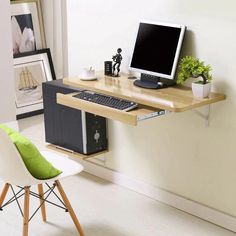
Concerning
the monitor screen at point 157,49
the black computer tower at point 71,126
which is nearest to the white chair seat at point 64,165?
the black computer tower at point 71,126

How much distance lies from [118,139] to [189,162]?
67cm

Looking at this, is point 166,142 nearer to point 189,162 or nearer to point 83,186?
point 189,162

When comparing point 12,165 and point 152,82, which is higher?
point 152,82

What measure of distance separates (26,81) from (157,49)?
2.35 meters

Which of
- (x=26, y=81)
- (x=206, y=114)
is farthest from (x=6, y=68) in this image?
(x=206, y=114)

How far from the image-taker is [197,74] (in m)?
3.27

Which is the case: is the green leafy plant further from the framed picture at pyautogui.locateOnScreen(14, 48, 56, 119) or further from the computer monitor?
the framed picture at pyautogui.locateOnScreen(14, 48, 56, 119)

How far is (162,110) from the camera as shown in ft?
10.8

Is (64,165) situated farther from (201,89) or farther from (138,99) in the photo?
(201,89)

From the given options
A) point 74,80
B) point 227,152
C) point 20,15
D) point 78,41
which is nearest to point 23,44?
point 20,15

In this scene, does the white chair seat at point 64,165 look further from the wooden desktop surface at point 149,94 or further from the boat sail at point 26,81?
the boat sail at point 26,81

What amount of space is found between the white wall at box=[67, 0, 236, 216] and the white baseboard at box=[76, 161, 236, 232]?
0.13ft

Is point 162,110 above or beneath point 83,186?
above

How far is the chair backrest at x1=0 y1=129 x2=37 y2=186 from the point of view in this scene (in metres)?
2.84
